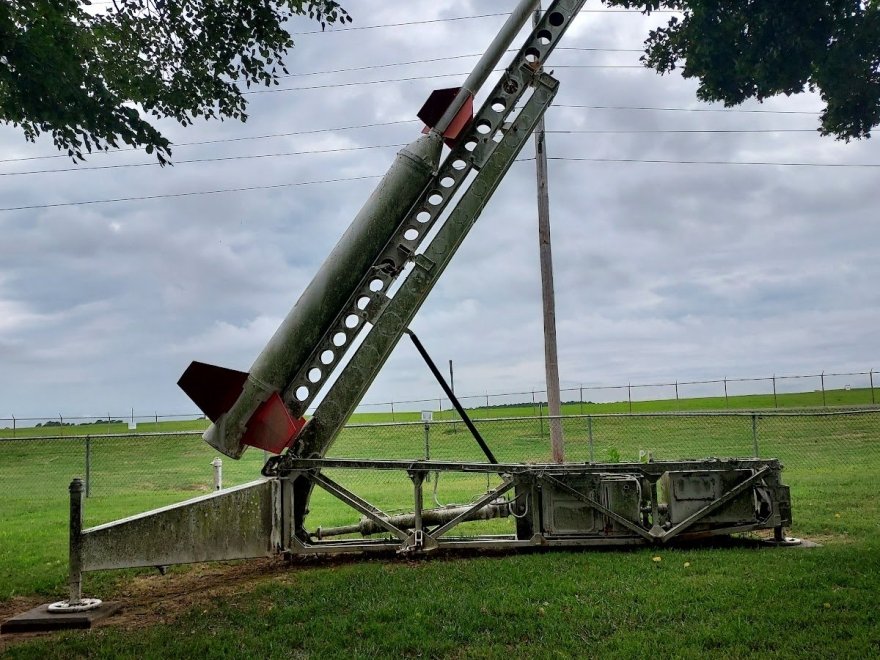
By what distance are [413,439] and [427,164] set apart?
19.5 m

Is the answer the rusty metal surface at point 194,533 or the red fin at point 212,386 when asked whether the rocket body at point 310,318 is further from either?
the rusty metal surface at point 194,533

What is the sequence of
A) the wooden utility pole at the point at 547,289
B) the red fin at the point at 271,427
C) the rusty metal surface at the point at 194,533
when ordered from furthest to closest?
the wooden utility pole at the point at 547,289, the red fin at the point at 271,427, the rusty metal surface at the point at 194,533

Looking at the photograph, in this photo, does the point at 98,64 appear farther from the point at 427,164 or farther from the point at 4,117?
the point at 427,164

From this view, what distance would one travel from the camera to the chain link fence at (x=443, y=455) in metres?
11.7

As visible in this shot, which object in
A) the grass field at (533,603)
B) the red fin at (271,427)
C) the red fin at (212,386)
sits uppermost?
the red fin at (212,386)

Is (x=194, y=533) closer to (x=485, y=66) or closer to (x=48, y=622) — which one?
(x=48, y=622)

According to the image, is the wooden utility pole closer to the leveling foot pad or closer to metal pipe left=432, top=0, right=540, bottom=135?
metal pipe left=432, top=0, right=540, bottom=135

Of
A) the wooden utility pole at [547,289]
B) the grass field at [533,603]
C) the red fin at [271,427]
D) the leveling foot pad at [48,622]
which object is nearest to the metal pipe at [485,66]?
the red fin at [271,427]

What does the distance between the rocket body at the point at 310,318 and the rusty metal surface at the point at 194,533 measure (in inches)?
22.8

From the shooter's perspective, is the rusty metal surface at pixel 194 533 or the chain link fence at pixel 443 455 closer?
the rusty metal surface at pixel 194 533

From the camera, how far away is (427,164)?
6855 mm

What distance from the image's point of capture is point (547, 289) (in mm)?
14242

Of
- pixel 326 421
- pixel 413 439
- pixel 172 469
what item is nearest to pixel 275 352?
pixel 326 421

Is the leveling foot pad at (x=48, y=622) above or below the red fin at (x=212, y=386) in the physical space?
below
